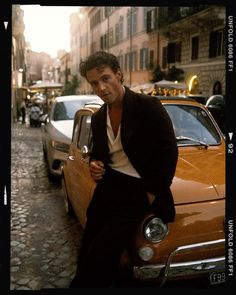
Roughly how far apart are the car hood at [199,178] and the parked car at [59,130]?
2906 mm

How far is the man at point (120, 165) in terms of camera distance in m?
2.51

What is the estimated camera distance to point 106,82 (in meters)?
2.52

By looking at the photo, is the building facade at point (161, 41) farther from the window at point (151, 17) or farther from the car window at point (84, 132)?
the car window at point (84, 132)

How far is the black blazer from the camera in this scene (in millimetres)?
2494

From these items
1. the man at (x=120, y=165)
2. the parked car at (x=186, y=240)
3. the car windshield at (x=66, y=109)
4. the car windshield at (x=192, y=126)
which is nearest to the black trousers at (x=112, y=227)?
the man at (x=120, y=165)

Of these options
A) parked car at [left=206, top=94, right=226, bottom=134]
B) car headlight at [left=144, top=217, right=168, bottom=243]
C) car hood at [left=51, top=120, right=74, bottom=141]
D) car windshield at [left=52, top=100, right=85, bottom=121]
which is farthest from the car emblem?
car windshield at [left=52, top=100, right=85, bottom=121]

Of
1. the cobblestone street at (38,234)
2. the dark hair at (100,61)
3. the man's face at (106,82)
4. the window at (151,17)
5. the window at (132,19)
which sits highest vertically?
the window at (151,17)

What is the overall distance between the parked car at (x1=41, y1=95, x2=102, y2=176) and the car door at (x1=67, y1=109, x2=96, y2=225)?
54.9 inches

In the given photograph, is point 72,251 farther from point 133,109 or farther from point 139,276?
point 133,109

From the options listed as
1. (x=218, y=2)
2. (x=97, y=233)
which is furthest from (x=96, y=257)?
(x=218, y=2)

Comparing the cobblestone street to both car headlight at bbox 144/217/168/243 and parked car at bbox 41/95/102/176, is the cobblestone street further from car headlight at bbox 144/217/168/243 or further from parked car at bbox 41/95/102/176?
car headlight at bbox 144/217/168/243

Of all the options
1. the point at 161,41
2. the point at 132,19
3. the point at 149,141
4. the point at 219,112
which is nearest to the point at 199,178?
the point at 149,141

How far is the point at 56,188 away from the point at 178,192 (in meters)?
3.62

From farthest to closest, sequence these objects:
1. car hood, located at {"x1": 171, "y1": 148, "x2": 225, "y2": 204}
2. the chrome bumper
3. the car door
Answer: the car door → car hood, located at {"x1": 171, "y1": 148, "x2": 225, "y2": 204} → the chrome bumper
